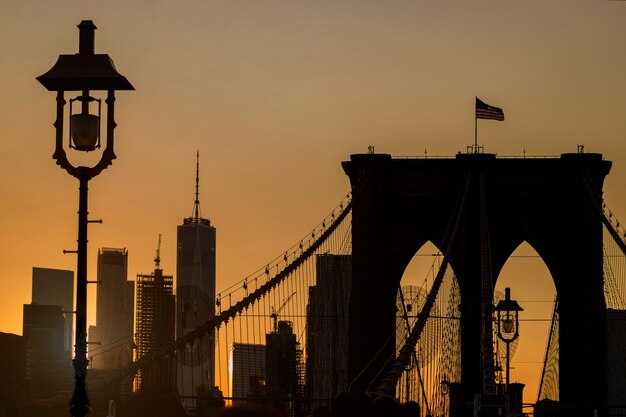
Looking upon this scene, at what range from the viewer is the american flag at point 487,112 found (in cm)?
8862

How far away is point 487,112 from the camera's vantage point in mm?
89062

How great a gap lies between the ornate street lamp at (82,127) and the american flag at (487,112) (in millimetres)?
63576

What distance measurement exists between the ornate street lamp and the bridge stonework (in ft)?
218

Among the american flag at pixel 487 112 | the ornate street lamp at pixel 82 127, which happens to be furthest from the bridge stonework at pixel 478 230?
the ornate street lamp at pixel 82 127

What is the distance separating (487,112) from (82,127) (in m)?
65.4

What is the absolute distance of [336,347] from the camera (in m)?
141

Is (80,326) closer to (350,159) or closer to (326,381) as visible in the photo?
(350,159)

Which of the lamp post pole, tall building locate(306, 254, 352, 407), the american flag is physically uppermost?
the american flag

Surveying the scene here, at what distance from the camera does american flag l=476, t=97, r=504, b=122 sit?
291ft

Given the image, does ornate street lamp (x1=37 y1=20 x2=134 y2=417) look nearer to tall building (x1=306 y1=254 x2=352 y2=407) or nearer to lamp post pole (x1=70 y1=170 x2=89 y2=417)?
lamp post pole (x1=70 y1=170 x2=89 y2=417)

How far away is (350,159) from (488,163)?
7105 mm

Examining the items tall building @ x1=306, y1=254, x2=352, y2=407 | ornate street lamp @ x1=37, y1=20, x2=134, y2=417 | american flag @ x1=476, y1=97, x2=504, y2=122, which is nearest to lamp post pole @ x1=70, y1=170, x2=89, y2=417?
ornate street lamp @ x1=37, y1=20, x2=134, y2=417

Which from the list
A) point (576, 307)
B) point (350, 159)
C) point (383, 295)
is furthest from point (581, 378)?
point (350, 159)

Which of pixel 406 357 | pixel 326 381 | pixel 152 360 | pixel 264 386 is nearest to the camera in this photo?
pixel 406 357
